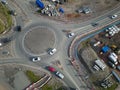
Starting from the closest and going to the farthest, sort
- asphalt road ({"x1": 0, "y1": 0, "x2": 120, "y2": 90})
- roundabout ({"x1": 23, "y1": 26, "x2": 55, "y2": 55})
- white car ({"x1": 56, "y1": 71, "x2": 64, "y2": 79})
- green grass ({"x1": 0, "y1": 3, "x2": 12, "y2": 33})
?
white car ({"x1": 56, "y1": 71, "x2": 64, "y2": 79})
asphalt road ({"x1": 0, "y1": 0, "x2": 120, "y2": 90})
roundabout ({"x1": 23, "y1": 26, "x2": 55, "y2": 55})
green grass ({"x1": 0, "y1": 3, "x2": 12, "y2": 33})

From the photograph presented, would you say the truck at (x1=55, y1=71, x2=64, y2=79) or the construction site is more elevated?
the truck at (x1=55, y1=71, x2=64, y2=79)

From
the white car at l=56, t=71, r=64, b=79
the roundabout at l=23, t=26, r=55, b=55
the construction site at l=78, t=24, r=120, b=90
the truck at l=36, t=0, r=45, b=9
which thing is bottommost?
the construction site at l=78, t=24, r=120, b=90

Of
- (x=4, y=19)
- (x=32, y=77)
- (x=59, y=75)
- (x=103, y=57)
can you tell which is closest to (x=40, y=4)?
(x=4, y=19)

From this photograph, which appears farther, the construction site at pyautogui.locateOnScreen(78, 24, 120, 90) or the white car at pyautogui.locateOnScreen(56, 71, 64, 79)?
the white car at pyautogui.locateOnScreen(56, 71, 64, 79)

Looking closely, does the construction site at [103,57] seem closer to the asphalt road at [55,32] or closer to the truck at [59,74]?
the asphalt road at [55,32]

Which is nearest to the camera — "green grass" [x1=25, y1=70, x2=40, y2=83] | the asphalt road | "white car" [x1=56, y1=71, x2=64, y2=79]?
"green grass" [x1=25, y1=70, x2=40, y2=83]

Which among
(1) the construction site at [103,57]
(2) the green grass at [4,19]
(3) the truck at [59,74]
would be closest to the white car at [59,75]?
(3) the truck at [59,74]

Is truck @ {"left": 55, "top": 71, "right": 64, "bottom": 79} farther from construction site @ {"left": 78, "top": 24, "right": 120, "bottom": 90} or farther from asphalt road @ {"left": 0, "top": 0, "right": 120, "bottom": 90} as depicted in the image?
construction site @ {"left": 78, "top": 24, "right": 120, "bottom": 90}

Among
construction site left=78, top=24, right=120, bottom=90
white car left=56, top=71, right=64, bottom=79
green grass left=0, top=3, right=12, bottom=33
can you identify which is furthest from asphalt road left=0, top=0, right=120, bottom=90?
construction site left=78, top=24, right=120, bottom=90
